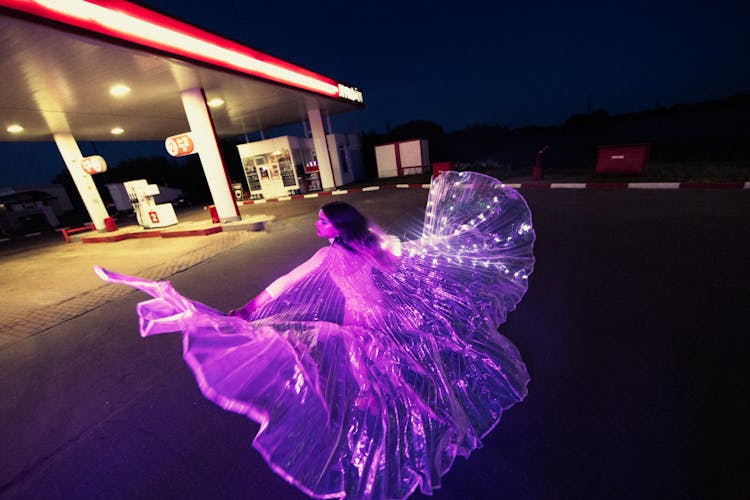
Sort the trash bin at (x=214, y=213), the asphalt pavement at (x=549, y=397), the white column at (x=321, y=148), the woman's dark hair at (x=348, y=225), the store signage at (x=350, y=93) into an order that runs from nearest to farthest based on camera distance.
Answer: the asphalt pavement at (x=549, y=397), the woman's dark hair at (x=348, y=225), the trash bin at (x=214, y=213), the store signage at (x=350, y=93), the white column at (x=321, y=148)

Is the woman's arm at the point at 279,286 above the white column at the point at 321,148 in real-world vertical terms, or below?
below

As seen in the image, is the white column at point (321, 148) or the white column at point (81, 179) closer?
the white column at point (81, 179)

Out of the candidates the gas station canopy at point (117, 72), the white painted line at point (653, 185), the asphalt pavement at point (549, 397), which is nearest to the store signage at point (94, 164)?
the gas station canopy at point (117, 72)

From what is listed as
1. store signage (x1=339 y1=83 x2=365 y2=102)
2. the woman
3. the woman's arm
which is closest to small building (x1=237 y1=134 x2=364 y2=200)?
store signage (x1=339 y1=83 x2=365 y2=102)

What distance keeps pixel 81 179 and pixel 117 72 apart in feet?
24.7

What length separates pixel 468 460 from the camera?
162cm

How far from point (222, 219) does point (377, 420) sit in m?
9.47

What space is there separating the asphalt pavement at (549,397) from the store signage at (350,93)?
10950 mm

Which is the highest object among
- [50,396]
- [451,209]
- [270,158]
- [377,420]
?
[270,158]

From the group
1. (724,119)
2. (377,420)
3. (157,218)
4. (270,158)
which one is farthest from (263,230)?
(724,119)

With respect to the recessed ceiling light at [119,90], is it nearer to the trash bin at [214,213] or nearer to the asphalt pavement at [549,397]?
the trash bin at [214,213]

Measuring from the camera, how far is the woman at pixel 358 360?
4.34 ft

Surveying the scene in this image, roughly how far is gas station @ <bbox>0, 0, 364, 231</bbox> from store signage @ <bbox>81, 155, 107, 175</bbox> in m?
0.04

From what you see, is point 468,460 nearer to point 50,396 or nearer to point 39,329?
point 50,396
